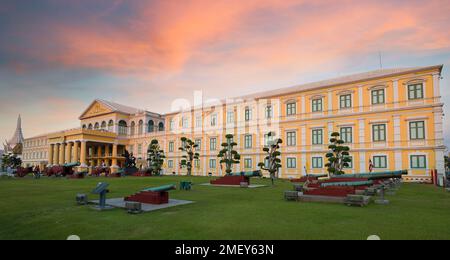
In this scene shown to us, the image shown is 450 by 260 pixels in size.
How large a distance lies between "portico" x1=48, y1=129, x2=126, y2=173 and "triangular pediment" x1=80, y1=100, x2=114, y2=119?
663cm

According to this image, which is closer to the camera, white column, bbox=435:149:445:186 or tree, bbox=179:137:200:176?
white column, bbox=435:149:445:186

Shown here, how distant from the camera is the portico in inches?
1986

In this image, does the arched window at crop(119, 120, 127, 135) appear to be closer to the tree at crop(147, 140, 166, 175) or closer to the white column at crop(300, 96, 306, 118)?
the tree at crop(147, 140, 166, 175)

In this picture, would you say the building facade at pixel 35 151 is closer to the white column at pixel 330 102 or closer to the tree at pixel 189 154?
the tree at pixel 189 154

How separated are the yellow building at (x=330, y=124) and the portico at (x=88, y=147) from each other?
0.42 metres

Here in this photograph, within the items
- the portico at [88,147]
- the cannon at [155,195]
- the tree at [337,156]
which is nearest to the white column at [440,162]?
the tree at [337,156]

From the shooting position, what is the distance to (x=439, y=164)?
2517 centimetres

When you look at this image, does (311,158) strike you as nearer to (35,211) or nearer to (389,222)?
(389,222)

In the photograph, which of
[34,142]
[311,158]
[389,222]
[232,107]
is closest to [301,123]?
[311,158]

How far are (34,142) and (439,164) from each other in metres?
92.2

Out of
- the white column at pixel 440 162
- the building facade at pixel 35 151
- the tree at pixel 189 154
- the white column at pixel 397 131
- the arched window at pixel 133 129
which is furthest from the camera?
the building facade at pixel 35 151

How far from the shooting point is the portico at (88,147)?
50.4m

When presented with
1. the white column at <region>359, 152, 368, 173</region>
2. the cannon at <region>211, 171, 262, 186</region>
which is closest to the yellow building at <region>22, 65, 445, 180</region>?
the white column at <region>359, 152, 368, 173</region>
